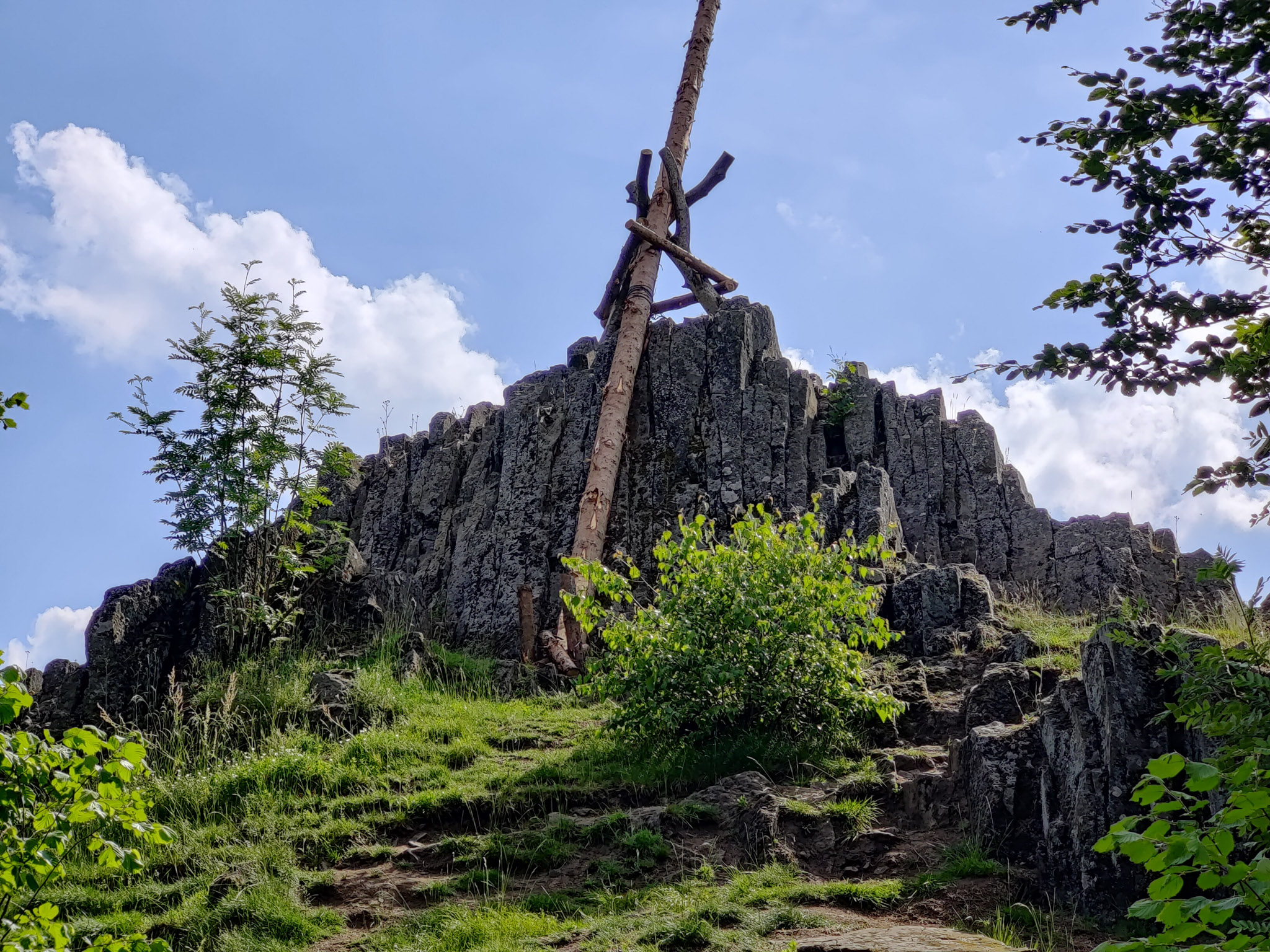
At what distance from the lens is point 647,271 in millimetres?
19531

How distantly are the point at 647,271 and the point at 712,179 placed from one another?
9.17ft

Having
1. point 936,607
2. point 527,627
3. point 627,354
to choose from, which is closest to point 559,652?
point 527,627

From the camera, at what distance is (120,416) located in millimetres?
13531

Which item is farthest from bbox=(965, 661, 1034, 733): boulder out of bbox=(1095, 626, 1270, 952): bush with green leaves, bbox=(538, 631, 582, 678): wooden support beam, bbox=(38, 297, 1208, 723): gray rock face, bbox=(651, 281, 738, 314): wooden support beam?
bbox=(651, 281, 738, 314): wooden support beam

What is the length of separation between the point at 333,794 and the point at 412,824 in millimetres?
1070

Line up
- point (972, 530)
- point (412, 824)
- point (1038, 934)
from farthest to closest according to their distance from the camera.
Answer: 1. point (972, 530)
2. point (412, 824)
3. point (1038, 934)

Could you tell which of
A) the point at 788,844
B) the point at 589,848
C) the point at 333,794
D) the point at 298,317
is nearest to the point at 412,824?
the point at 333,794

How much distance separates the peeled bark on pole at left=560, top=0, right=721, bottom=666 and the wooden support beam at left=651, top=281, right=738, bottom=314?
17.0 inches

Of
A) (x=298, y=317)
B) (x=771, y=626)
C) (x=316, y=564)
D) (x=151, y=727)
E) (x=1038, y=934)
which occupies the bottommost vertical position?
(x=1038, y=934)

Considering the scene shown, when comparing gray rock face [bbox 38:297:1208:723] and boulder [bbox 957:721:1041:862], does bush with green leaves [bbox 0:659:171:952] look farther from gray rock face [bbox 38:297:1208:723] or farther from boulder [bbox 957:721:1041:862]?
gray rock face [bbox 38:297:1208:723]

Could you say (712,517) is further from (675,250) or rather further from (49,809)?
(49,809)

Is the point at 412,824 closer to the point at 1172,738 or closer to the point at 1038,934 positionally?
the point at 1038,934

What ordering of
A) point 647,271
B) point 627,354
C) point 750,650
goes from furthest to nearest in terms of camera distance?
point 647,271
point 627,354
point 750,650

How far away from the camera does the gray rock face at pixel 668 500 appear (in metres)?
13.5
